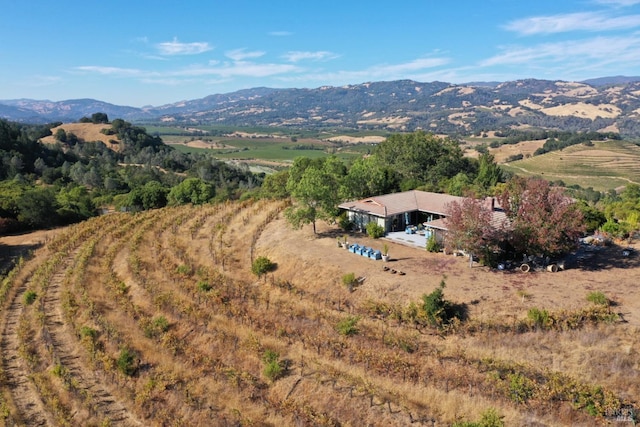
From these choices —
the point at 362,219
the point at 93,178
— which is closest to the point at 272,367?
the point at 362,219

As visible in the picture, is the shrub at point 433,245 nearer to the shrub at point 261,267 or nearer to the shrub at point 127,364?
the shrub at point 261,267

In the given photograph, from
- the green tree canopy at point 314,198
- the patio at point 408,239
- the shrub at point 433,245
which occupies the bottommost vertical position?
the patio at point 408,239

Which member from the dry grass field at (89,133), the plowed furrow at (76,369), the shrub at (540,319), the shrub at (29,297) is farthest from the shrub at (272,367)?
the dry grass field at (89,133)

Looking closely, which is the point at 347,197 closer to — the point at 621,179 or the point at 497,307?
the point at 497,307

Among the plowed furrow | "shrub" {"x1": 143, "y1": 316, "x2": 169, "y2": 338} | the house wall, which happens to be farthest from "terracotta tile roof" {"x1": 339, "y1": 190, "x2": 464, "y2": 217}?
the plowed furrow

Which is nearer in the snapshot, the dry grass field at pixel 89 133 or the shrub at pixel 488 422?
the shrub at pixel 488 422

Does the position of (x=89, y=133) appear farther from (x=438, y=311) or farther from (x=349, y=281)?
(x=438, y=311)
